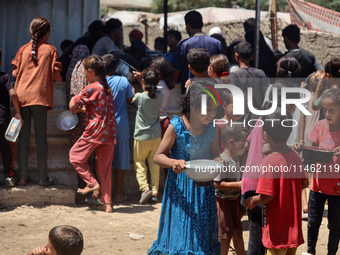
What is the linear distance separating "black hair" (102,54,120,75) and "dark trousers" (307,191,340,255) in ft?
9.39

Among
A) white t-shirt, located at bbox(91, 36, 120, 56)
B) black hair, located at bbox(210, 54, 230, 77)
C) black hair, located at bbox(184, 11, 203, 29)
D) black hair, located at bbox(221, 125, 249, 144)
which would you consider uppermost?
black hair, located at bbox(184, 11, 203, 29)

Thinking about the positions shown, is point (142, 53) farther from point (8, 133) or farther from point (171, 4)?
point (171, 4)

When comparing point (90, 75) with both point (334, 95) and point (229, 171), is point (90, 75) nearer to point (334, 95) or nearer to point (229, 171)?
point (229, 171)

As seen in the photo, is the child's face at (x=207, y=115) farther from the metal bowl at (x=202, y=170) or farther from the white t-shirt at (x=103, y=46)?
the white t-shirt at (x=103, y=46)

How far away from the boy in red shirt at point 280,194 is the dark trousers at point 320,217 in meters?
0.92

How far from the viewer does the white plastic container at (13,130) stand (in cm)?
589

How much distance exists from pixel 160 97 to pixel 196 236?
297 centimetres

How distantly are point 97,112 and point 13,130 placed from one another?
93cm

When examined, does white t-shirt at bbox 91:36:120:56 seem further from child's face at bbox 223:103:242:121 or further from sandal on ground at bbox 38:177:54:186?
child's face at bbox 223:103:242:121

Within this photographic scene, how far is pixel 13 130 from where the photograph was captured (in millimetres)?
5910

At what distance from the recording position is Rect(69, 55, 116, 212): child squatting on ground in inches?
237

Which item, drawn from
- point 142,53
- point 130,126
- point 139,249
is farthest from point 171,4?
point 139,249

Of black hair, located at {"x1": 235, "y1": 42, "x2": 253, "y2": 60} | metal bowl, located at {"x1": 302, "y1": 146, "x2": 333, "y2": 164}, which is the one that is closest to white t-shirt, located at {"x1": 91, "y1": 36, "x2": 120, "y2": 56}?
black hair, located at {"x1": 235, "y1": 42, "x2": 253, "y2": 60}

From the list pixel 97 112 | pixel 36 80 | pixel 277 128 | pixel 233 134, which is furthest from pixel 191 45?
pixel 277 128
